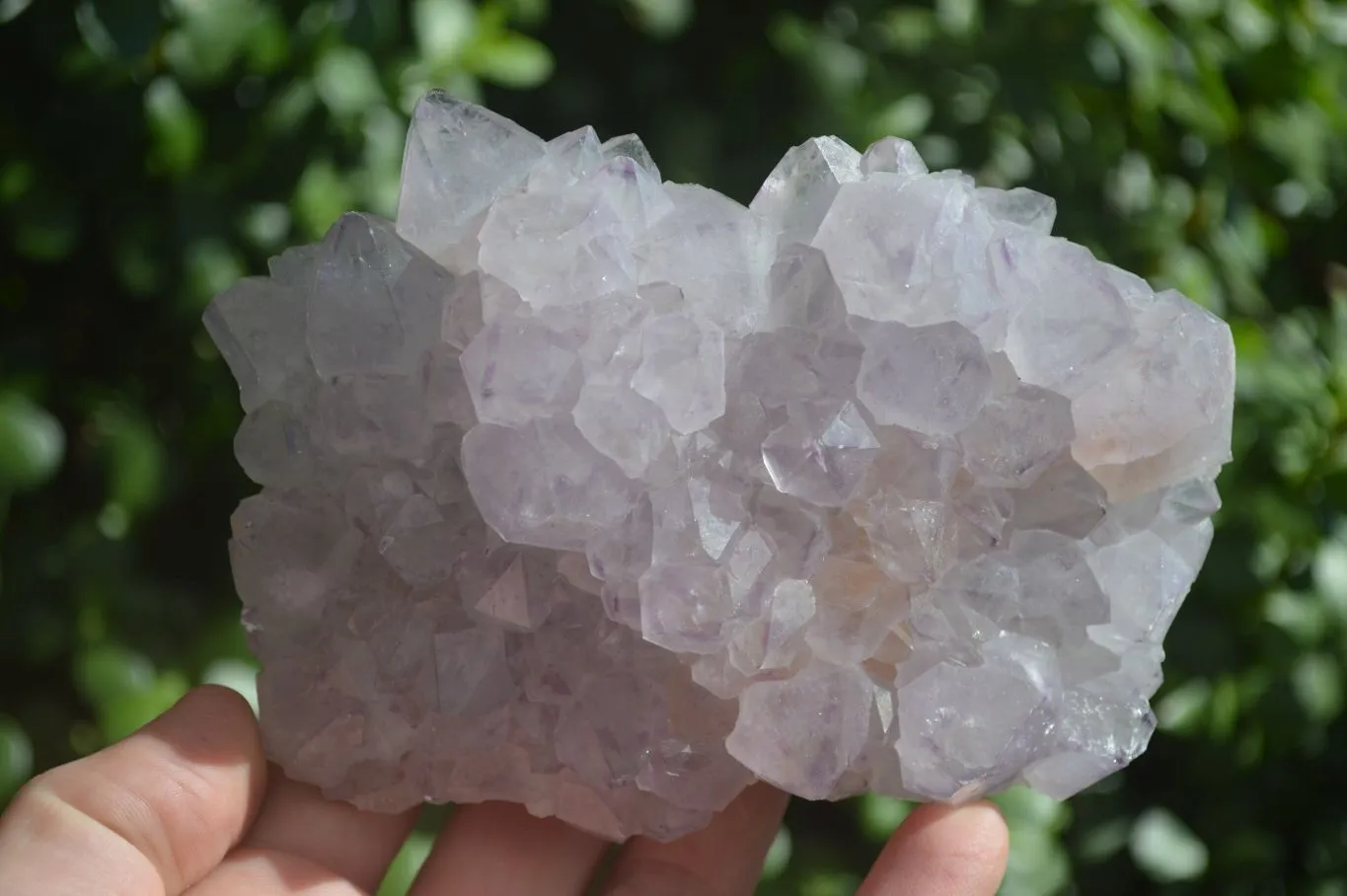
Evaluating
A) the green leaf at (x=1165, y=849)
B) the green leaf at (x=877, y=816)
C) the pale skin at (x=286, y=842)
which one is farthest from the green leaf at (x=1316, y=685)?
the pale skin at (x=286, y=842)

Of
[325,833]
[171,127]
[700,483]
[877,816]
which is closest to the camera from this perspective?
[700,483]

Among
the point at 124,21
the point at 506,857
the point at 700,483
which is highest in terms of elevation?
the point at 124,21

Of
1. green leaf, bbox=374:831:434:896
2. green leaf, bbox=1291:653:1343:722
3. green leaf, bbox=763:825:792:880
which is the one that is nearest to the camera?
green leaf, bbox=374:831:434:896

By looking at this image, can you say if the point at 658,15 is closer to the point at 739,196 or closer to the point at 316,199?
the point at 739,196

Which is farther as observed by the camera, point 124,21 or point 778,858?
point 778,858

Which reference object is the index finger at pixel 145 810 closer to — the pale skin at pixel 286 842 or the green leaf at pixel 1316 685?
the pale skin at pixel 286 842

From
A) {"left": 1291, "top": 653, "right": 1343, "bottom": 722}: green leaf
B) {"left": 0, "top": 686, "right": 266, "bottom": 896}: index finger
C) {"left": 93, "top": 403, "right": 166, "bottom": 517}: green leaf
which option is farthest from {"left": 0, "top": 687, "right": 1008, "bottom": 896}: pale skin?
{"left": 1291, "top": 653, "right": 1343, "bottom": 722}: green leaf

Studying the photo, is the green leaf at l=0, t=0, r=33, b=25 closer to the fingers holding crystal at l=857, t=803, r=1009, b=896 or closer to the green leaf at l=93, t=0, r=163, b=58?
the green leaf at l=93, t=0, r=163, b=58

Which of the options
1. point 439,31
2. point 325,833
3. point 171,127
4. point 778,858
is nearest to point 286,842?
point 325,833
